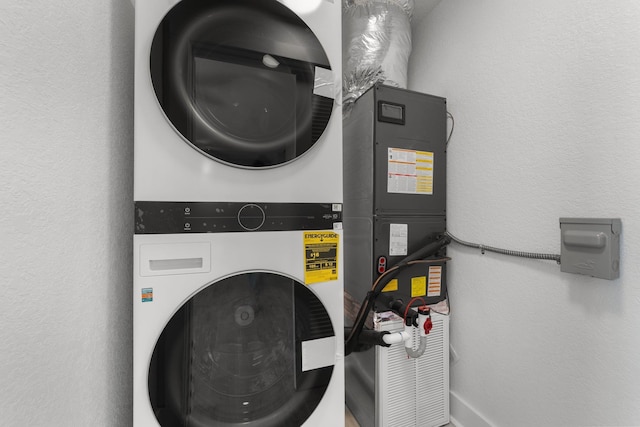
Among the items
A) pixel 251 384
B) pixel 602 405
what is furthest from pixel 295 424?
pixel 602 405

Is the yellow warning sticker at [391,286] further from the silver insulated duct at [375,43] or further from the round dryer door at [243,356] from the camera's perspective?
the silver insulated duct at [375,43]

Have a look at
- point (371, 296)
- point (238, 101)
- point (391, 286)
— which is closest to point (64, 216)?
point (238, 101)

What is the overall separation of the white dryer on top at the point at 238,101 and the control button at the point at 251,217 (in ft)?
0.10

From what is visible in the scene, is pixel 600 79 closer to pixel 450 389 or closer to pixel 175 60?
pixel 175 60

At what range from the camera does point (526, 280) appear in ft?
3.25

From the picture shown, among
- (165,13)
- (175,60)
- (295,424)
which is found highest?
(165,13)

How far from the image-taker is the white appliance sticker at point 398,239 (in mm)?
1149

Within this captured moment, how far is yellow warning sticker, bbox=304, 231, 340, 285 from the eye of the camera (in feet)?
2.41

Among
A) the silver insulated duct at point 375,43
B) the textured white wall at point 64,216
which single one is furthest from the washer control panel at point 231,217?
the silver insulated duct at point 375,43

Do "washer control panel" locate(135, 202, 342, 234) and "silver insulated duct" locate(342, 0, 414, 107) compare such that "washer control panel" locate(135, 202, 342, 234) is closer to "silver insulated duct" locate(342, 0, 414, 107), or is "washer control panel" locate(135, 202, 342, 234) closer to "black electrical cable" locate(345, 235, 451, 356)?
"black electrical cable" locate(345, 235, 451, 356)

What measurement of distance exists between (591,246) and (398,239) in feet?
1.99

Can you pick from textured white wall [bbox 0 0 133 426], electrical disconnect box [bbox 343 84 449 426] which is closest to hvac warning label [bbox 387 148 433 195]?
electrical disconnect box [bbox 343 84 449 426]

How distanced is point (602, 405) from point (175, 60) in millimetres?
1547

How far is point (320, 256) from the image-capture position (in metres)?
0.75
